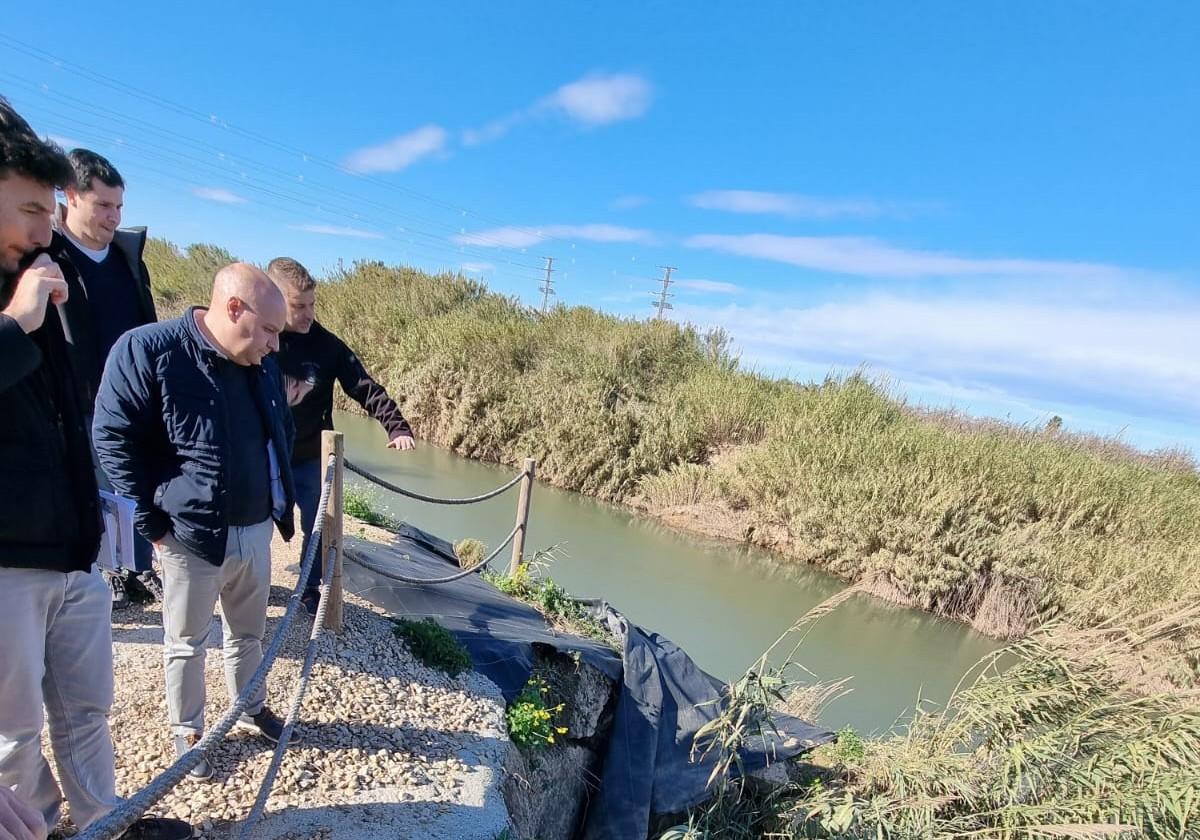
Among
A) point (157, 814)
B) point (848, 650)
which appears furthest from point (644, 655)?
point (848, 650)

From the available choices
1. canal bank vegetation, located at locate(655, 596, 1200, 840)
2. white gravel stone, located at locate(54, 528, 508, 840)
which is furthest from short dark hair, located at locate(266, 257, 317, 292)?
canal bank vegetation, located at locate(655, 596, 1200, 840)

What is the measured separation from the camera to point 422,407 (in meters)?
15.4

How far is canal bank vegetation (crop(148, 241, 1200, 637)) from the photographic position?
372 inches

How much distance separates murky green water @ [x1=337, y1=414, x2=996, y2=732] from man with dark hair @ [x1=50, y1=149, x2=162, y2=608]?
6235mm

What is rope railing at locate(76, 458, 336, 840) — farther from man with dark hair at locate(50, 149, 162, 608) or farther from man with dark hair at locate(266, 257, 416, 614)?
man with dark hair at locate(266, 257, 416, 614)

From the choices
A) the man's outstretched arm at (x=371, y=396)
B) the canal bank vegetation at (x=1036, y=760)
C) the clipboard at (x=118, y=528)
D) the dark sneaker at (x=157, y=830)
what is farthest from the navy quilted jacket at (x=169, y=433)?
the canal bank vegetation at (x=1036, y=760)

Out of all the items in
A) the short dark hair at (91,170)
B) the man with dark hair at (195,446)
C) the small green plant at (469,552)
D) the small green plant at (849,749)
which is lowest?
the small green plant at (849,749)

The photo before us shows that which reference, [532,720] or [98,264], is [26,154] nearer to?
[98,264]

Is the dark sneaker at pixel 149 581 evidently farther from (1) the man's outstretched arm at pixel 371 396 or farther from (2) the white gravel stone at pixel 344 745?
(1) the man's outstretched arm at pixel 371 396

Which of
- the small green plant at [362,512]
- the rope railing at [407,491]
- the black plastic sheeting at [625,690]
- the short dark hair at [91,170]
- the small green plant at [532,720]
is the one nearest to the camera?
the short dark hair at [91,170]

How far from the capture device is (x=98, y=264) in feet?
9.48

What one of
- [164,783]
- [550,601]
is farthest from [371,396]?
[550,601]

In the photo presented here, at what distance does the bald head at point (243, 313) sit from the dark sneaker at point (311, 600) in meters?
2.08

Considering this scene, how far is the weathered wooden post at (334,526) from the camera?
11.9 ft
